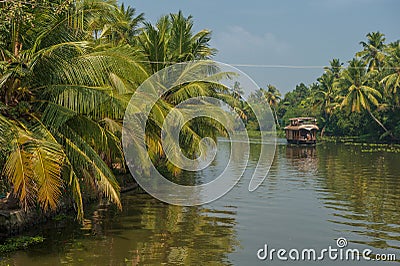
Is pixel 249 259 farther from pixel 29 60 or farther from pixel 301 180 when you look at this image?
pixel 301 180

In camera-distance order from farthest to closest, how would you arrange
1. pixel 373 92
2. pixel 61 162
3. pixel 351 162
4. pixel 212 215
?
1. pixel 373 92
2. pixel 351 162
3. pixel 212 215
4. pixel 61 162

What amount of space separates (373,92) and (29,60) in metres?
Answer: 35.9

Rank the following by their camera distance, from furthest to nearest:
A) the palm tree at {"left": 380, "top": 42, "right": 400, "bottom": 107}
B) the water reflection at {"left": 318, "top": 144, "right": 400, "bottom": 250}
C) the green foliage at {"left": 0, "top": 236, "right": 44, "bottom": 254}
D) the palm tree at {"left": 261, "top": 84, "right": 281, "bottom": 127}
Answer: the palm tree at {"left": 261, "top": 84, "right": 281, "bottom": 127} → the palm tree at {"left": 380, "top": 42, "right": 400, "bottom": 107} → the water reflection at {"left": 318, "top": 144, "right": 400, "bottom": 250} → the green foliage at {"left": 0, "top": 236, "right": 44, "bottom": 254}

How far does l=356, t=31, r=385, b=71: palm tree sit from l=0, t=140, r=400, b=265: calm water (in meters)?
30.8

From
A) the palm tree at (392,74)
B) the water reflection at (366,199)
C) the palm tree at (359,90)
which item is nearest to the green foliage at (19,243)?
the water reflection at (366,199)

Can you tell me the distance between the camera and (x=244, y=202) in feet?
39.9

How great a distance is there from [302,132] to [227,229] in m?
32.0

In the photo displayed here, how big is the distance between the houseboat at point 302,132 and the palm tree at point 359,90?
3746mm

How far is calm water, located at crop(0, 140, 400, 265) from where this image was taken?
722cm

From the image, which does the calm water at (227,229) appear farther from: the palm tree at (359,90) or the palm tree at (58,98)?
the palm tree at (359,90)

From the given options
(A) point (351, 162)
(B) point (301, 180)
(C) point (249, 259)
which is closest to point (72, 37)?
(C) point (249, 259)

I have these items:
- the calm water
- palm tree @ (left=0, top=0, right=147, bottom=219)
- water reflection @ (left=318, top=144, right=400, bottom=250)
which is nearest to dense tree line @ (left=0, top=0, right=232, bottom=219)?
palm tree @ (left=0, top=0, right=147, bottom=219)

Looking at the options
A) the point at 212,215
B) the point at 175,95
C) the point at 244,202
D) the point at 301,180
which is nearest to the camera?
the point at 212,215

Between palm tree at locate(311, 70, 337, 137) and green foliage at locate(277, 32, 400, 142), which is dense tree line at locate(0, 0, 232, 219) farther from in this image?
palm tree at locate(311, 70, 337, 137)
